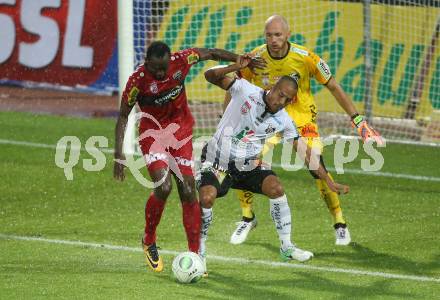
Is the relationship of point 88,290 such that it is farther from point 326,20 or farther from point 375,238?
point 326,20

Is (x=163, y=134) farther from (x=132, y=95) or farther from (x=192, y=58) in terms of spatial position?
(x=192, y=58)

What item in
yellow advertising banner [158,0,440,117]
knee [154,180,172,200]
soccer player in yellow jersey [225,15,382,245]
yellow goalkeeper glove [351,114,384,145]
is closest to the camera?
knee [154,180,172,200]

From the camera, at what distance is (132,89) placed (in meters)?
8.93

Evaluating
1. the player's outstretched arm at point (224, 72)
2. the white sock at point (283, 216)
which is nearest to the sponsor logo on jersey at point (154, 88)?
the player's outstretched arm at point (224, 72)

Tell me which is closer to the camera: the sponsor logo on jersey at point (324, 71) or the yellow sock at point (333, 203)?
the sponsor logo on jersey at point (324, 71)

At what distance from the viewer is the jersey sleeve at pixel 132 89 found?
893cm

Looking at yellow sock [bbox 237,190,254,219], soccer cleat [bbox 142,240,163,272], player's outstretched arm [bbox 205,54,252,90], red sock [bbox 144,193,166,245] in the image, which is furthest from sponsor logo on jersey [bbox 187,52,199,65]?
yellow sock [bbox 237,190,254,219]

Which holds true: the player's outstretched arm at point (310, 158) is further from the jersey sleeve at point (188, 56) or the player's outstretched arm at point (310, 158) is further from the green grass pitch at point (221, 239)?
the jersey sleeve at point (188, 56)

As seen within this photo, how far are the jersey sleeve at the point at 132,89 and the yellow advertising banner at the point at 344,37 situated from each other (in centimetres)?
814

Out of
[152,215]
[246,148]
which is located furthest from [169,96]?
[152,215]

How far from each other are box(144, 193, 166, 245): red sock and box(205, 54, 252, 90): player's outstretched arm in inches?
44.5

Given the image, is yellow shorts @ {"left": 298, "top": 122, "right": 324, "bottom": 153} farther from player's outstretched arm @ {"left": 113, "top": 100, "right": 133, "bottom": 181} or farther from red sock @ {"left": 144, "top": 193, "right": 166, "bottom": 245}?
player's outstretched arm @ {"left": 113, "top": 100, "right": 133, "bottom": 181}

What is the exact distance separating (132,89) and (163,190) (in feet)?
2.91

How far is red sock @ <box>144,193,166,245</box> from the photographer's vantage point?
922 centimetres
